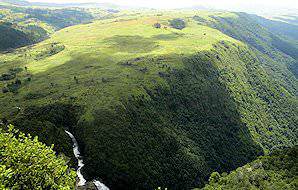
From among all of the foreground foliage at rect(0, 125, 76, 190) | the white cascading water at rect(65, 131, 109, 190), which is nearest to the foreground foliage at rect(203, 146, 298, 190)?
the white cascading water at rect(65, 131, 109, 190)

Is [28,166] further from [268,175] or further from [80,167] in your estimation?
[268,175]

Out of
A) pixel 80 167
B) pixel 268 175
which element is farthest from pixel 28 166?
pixel 268 175

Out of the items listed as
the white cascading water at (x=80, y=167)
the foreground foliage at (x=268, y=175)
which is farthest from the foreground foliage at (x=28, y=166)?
the foreground foliage at (x=268, y=175)

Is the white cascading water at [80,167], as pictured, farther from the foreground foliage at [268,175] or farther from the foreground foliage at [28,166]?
the foreground foliage at [28,166]

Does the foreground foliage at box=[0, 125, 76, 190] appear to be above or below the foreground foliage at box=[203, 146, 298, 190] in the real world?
above

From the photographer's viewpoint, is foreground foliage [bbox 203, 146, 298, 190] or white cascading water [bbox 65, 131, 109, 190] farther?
white cascading water [bbox 65, 131, 109, 190]

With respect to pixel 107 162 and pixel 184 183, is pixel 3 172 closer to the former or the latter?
pixel 107 162

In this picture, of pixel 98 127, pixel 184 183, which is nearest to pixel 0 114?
pixel 98 127

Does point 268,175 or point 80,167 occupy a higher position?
point 268,175

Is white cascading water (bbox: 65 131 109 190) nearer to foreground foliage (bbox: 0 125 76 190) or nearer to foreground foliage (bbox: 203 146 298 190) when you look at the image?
foreground foliage (bbox: 203 146 298 190)
